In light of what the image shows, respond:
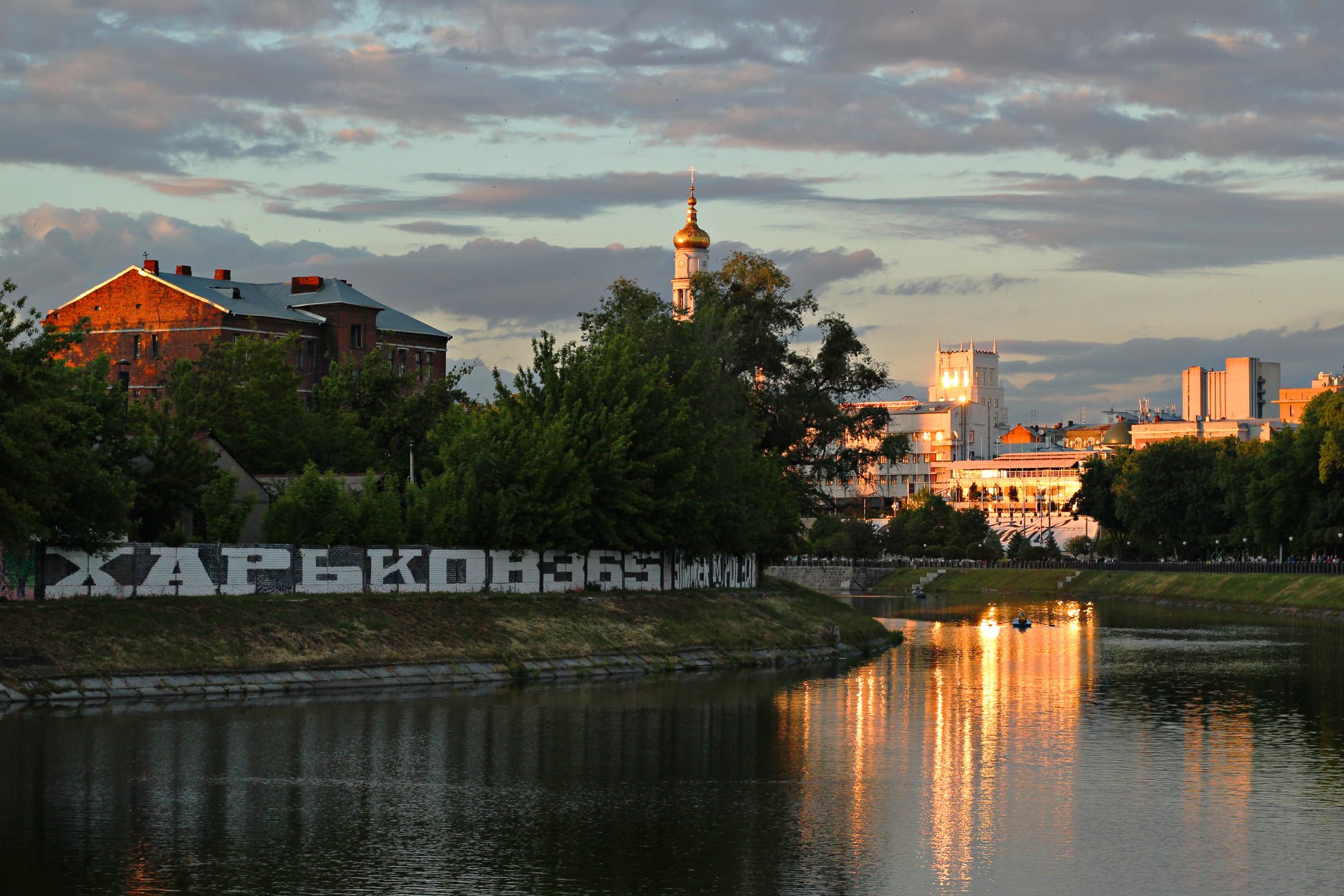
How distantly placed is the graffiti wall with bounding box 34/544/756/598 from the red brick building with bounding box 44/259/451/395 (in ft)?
200

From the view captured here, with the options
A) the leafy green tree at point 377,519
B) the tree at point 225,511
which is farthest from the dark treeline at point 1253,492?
the tree at point 225,511

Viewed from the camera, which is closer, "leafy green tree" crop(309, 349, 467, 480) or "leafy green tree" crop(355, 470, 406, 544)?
"leafy green tree" crop(355, 470, 406, 544)

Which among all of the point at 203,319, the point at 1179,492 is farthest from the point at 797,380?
the point at 1179,492

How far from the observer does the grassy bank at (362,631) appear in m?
56.4

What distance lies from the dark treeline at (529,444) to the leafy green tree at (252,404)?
0.18m

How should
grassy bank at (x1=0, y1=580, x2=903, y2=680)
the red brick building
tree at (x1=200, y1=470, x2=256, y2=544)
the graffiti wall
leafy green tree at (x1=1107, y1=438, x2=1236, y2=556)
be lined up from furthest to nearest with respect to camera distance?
leafy green tree at (x1=1107, y1=438, x2=1236, y2=556) < the red brick building < tree at (x1=200, y1=470, x2=256, y2=544) < the graffiti wall < grassy bank at (x1=0, y1=580, x2=903, y2=680)

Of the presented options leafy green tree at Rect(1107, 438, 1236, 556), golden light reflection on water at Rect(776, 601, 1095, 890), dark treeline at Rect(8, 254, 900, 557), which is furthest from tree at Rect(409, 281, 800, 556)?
leafy green tree at Rect(1107, 438, 1236, 556)

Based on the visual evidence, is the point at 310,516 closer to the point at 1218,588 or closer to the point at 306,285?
the point at 306,285

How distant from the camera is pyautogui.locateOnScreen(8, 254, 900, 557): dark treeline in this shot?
6072cm

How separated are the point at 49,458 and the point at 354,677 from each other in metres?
12.9

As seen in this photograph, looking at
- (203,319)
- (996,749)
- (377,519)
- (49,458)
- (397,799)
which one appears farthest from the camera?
(203,319)

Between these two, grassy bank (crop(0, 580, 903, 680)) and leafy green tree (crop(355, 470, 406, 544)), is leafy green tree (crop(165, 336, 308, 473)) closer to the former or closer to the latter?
leafy green tree (crop(355, 470, 406, 544))

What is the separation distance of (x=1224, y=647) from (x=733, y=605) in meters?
27.5

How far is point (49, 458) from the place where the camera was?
5722cm
